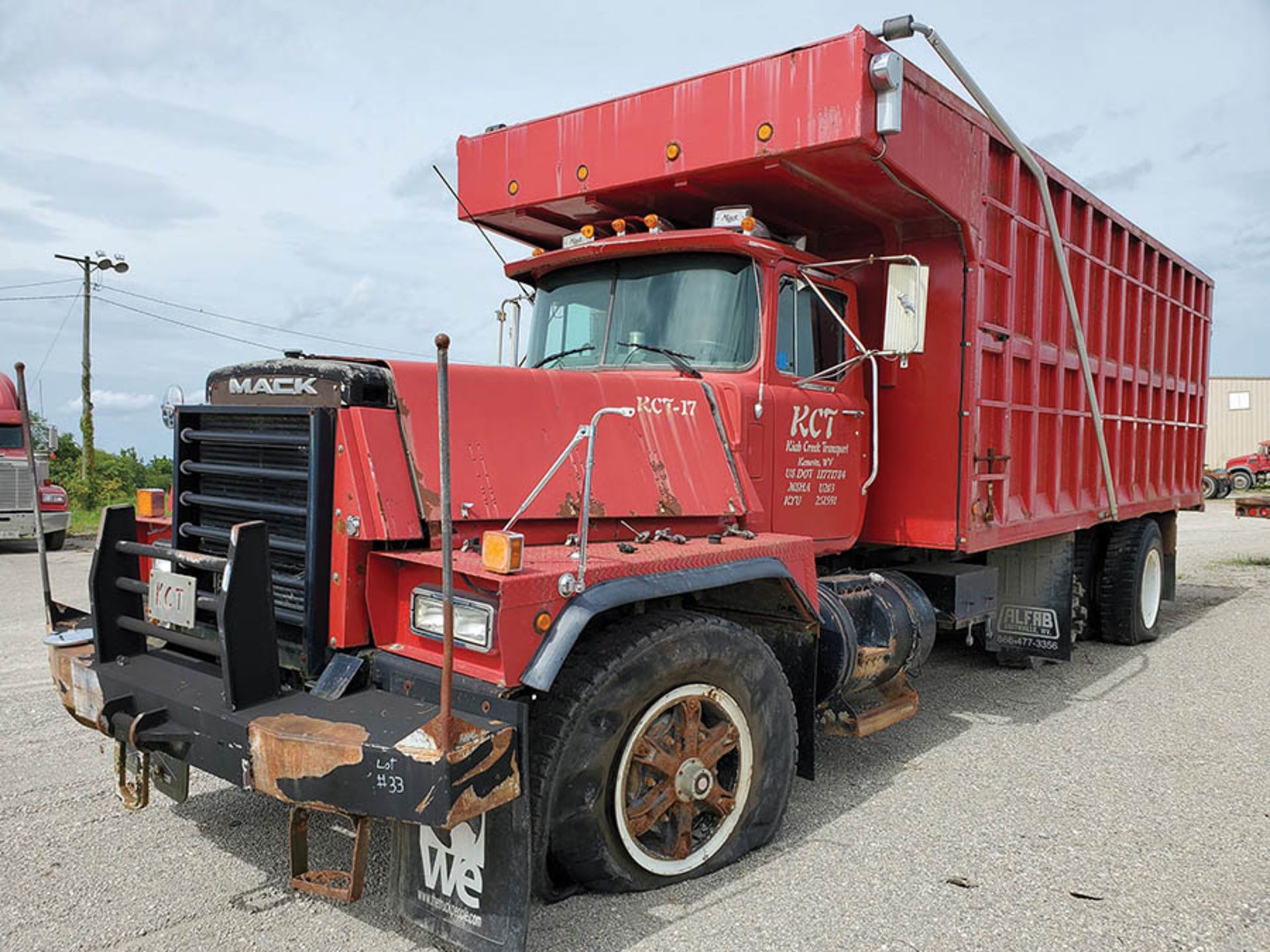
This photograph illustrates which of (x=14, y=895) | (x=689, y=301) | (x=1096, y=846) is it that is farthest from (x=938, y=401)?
(x=14, y=895)

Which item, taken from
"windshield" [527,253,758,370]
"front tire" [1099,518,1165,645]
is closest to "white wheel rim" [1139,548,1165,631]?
"front tire" [1099,518,1165,645]

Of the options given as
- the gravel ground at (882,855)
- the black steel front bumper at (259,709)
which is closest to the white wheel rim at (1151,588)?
the gravel ground at (882,855)

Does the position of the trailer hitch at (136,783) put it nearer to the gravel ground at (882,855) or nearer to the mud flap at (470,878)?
the gravel ground at (882,855)

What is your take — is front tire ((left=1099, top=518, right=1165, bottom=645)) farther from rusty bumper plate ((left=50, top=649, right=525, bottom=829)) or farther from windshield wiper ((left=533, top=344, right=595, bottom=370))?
rusty bumper plate ((left=50, top=649, right=525, bottom=829))

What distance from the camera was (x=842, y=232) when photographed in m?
Answer: 5.89

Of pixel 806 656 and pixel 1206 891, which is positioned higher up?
pixel 806 656

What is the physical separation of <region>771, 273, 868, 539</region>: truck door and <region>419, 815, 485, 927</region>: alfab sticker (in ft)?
7.59

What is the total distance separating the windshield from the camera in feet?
15.6

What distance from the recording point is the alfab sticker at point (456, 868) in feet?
9.94

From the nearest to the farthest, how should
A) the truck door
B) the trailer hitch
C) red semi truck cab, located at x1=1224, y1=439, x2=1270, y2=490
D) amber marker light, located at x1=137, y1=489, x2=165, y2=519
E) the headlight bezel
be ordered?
the headlight bezel < the trailer hitch < amber marker light, located at x1=137, y1=489, x2=165, y2=519 < the truck door < red semi truck cab, located at x1=1224, y1=439, x2=1270, y2=490

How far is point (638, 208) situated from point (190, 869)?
4020 millimetres

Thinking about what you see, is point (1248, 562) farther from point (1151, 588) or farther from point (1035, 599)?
point (1035, 599)

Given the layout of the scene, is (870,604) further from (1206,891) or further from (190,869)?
(190,869)

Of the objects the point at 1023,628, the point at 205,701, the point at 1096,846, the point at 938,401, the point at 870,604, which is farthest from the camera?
the point at 1023,628
